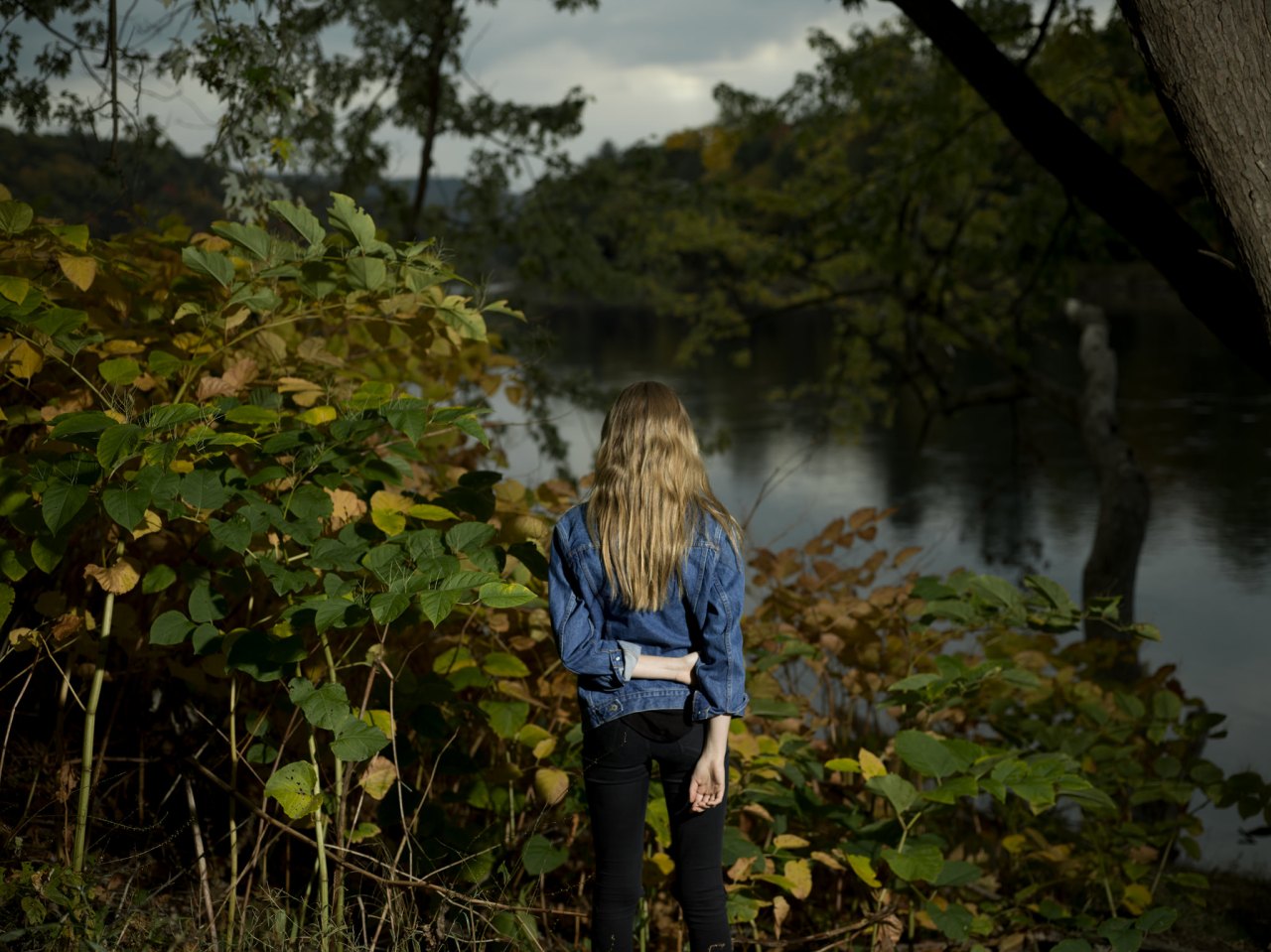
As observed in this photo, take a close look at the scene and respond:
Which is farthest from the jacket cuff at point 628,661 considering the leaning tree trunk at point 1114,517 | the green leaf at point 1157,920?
the leaning tree trunk at point 1114,517

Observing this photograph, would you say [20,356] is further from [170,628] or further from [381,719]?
[381,719]

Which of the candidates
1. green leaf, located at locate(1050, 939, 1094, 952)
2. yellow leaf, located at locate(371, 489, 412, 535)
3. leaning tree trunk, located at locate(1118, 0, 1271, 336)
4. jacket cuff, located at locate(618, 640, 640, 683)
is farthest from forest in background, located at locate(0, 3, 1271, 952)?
leaning tree trunk, located at locate(1118, 0, 1271, 336)

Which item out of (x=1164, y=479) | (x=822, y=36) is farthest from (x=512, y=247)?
(x=1164, y=479)

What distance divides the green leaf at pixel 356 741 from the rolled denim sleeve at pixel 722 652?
671 millimetres

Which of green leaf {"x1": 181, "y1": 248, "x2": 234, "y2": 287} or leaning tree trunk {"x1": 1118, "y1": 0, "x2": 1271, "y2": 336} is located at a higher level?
leaning tree trunk {"x1": 1118, "y1": 0, "x2": 1271, "y2": 336}

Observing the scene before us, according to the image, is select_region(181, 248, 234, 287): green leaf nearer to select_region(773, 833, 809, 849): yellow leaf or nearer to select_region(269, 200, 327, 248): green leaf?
select_region(269, 200, 327, 248): green leaf

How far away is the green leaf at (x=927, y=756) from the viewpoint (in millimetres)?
2885

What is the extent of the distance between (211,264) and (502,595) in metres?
1.12

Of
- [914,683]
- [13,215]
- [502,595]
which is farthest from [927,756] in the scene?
[13,215]

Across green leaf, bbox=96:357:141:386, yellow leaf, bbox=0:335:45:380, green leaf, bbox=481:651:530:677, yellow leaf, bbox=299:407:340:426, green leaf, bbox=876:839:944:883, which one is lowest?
green leaf, bbox=876:839:944:883

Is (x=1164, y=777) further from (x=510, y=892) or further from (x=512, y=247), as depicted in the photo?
(x=512, y=247)

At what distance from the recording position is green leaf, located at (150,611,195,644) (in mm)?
2492

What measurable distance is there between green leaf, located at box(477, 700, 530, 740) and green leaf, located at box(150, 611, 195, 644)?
30.5 inches

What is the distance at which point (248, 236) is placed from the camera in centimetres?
265
